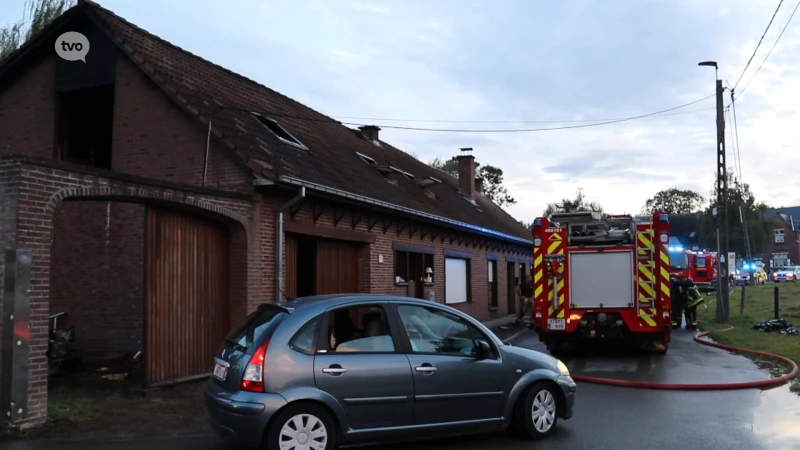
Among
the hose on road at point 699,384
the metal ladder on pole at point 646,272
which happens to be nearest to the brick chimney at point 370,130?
the metal ladder on pole at point 646,272

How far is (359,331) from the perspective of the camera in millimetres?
6047

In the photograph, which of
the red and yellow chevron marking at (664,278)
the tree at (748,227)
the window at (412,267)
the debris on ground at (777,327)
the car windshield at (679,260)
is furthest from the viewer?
the tree at (748,227)

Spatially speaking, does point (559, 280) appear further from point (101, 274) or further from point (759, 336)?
point (101, 274)

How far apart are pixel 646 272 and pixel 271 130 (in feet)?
25.9

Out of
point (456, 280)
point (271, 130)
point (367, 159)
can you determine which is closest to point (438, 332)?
point (271, 130)

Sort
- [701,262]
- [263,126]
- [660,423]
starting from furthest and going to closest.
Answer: [701,262], [263,126], [660,423]

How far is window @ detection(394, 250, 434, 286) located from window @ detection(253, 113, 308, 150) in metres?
3.30

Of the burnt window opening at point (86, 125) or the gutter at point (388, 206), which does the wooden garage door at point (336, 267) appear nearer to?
the gutter at point (388, 206)

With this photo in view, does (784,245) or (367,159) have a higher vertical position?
(784,245)

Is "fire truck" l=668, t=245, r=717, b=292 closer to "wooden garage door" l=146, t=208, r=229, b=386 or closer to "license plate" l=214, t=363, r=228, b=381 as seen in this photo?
"wooden garage door" l=146, t=208, r=229, b=386

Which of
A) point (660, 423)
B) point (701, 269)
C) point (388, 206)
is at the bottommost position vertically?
point (660, 423)

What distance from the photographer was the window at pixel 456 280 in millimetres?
18630

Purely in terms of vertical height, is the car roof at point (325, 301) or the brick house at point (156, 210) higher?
the brick house at point (156, 210)

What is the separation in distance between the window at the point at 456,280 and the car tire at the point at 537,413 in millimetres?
11470
